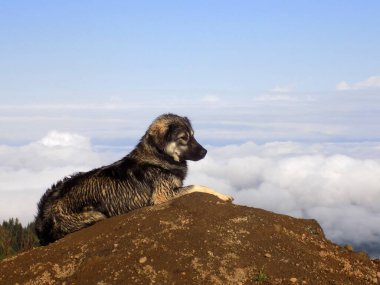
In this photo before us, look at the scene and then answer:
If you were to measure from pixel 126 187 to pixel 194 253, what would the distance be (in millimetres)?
2816

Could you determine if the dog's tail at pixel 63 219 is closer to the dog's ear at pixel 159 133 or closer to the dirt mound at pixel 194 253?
the dirt mound at pixel 194 253

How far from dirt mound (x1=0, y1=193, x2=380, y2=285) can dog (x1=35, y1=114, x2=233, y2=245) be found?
0.63 meters

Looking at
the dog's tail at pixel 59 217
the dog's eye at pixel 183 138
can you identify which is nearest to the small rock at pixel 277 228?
the dog's eye at pixel 183 138

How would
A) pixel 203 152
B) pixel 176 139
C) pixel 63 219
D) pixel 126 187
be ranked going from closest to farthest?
pixel 63 219 → pixel 126 187 → pixel 176 139 → pixel 203 152

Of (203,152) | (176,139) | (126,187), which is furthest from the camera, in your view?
(203,152)

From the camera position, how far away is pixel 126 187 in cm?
1257

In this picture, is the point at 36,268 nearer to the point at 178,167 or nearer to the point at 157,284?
the point at 157,284

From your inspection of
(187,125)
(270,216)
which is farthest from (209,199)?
(187,125)

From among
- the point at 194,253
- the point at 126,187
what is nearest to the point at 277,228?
the point at 194,253

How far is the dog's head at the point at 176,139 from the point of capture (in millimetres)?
13180

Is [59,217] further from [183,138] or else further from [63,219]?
[183,138]

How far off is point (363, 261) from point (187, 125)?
14.9ft

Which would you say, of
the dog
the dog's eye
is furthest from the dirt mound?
the dog's eye

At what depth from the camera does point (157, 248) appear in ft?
34.3
